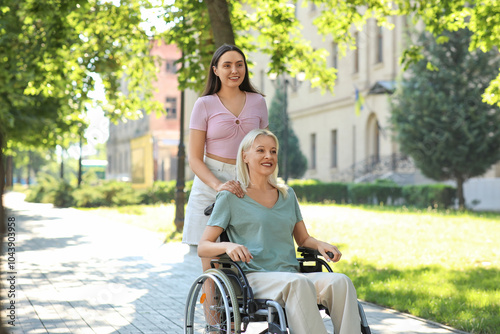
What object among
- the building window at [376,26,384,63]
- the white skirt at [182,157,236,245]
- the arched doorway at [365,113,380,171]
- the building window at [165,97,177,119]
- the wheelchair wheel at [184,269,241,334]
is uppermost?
the building window at [376,26,384,63]

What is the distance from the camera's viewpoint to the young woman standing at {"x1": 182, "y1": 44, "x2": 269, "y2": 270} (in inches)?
183

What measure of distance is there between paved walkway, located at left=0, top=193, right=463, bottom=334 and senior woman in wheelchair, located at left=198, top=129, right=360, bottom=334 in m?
1.25

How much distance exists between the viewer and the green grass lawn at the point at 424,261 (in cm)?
700

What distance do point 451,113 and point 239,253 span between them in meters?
23.9

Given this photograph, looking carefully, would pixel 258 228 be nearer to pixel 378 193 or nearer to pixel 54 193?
pixel 378 193

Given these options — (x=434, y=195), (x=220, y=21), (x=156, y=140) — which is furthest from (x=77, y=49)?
(x=156, y=140)

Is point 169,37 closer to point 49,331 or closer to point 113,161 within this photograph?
point 49,331

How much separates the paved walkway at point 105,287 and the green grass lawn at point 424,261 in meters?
0.43

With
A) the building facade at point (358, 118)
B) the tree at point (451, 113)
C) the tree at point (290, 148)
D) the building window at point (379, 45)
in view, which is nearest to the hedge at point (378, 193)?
the tree at point (451, 113)

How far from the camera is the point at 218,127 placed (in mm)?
4680

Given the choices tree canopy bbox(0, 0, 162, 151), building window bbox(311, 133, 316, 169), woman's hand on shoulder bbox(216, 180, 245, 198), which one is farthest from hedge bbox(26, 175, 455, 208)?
woman's hand on shoulder bbox(216, 180, 245, 198)

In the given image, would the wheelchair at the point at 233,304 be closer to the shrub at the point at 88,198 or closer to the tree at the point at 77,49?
the tree at the point at 77,49

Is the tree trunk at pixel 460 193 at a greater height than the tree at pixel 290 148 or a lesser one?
lesser

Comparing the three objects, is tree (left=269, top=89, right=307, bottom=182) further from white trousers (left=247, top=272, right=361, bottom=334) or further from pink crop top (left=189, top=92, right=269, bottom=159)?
white trousers (left=247, top=272, right=361, bottom=334)
